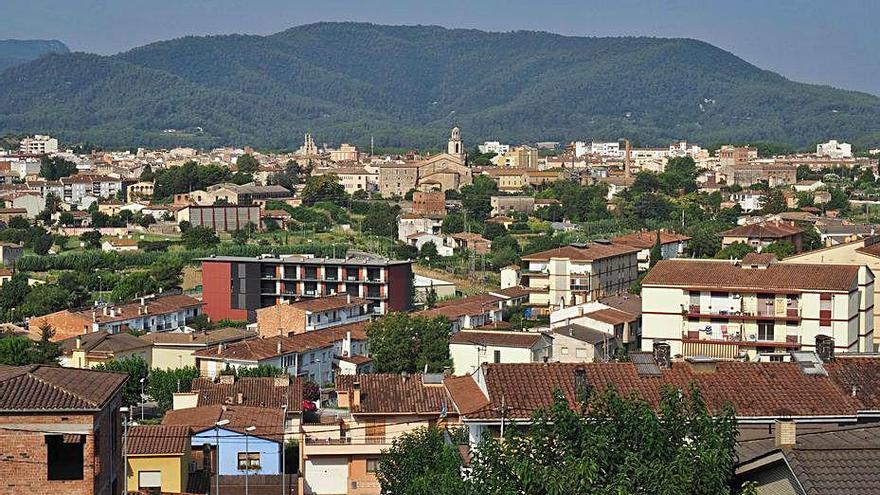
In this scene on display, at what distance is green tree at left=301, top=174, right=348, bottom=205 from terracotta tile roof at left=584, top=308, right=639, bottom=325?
151 feet

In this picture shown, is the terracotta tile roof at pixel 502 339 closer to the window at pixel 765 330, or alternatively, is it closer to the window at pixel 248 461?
the window at pixel 765 330

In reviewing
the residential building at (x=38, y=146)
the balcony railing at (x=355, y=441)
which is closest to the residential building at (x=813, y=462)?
the balcony railing at (x=355, y=441)

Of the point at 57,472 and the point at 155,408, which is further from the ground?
the point at 57,472

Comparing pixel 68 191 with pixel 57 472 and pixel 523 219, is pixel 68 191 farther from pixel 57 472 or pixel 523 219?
pixel 57 472

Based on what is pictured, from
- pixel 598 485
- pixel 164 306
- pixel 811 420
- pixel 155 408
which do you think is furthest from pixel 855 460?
pixel 164 306

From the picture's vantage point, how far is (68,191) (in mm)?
85875

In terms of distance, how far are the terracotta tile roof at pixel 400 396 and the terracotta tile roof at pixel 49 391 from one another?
5.93 meters

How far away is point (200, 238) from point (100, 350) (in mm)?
28970

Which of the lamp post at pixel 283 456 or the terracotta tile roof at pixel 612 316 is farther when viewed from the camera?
the terracotta tile roof at pixel 612 316

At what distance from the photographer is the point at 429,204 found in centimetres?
7581

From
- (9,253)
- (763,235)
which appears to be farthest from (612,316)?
(9,253)

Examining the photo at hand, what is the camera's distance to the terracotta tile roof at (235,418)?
17.7 metres

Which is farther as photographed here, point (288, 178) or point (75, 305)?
point (288, 178)

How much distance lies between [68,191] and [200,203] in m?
15.1
